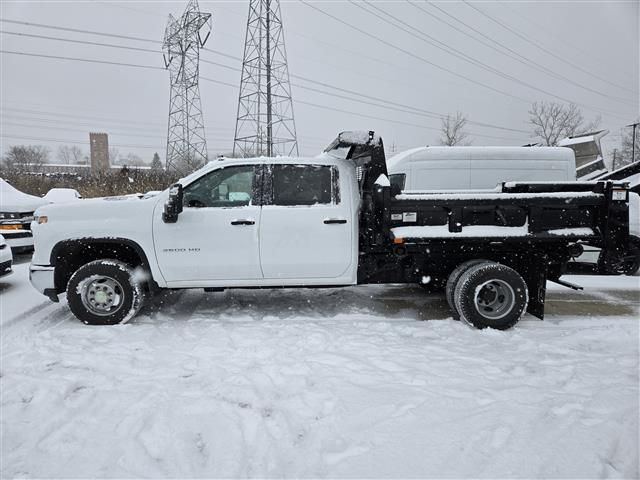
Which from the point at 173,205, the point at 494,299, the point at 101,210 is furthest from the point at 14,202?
the point at 494,299

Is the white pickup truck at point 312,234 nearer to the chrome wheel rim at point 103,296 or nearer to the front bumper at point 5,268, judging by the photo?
the chrome wheel rim at point 103,296

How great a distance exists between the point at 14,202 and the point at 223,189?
5888mm

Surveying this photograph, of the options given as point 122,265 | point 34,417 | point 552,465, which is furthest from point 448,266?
point 34,417

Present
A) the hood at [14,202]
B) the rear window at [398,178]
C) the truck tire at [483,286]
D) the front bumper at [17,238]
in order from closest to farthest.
→ the truck tire at [483,286], the front bumper at [17,238], the hood at [14,202], the rear window at [398,178]

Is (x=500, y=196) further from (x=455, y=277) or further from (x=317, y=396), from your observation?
(x=317, y=396)

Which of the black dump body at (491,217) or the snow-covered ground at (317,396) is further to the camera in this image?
the black dump body at (491,217)

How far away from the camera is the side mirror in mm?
4328

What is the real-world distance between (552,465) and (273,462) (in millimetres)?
1540

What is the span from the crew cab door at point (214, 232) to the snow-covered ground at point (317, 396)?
593 mm

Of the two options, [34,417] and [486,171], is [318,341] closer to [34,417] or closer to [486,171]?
[34,417]

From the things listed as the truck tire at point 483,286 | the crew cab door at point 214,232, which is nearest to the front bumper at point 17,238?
the crew cab door at point 214,232

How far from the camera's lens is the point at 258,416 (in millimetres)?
2764

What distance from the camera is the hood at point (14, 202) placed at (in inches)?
308

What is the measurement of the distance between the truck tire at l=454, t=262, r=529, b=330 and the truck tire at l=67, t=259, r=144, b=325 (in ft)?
11.5
